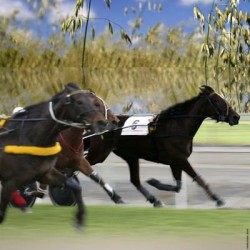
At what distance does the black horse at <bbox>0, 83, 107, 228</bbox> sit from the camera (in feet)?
24.2

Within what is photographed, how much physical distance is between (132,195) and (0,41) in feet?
57.1

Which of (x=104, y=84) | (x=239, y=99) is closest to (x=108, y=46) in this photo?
(x=104, y=84)

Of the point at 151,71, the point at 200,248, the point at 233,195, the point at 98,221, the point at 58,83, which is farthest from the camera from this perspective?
the point at 151,71

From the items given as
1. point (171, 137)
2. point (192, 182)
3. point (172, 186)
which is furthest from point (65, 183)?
point (192, 182)

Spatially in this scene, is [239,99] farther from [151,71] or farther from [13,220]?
[13,220]

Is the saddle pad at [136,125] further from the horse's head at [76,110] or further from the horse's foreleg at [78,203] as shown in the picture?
the horse's head at [76,110]

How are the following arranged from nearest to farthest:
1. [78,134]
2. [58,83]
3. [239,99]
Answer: [78,134]
[58,83]
[239,99]

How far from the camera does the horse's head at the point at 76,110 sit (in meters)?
7.34

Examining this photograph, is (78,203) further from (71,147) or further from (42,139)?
(71,147)

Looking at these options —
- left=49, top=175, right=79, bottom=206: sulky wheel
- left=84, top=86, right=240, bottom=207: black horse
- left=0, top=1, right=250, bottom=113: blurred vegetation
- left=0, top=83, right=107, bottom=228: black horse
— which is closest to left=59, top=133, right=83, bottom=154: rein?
left=49, top=175, right=79, bottom=206: sulky wheel

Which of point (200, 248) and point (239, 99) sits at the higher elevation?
point (200, 248)

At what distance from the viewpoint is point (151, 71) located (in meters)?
28.7

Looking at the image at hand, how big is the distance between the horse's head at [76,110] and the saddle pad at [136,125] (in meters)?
3.93

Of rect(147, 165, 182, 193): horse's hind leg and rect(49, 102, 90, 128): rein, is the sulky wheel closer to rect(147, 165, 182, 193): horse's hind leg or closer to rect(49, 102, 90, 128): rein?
rect(147, 165, 182, 193): horse's hind leg
